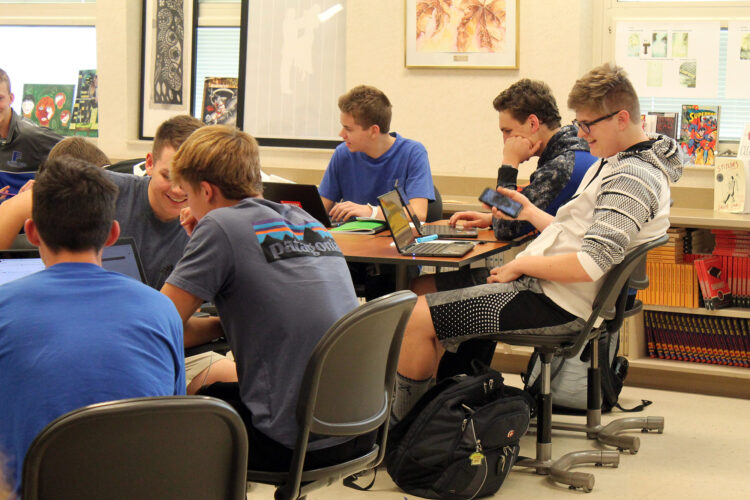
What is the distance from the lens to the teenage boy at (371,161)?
385cm

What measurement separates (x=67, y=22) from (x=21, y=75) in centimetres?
56

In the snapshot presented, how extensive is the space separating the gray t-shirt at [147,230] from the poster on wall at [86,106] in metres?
3.98

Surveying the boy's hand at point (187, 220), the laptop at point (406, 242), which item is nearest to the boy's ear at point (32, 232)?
the boy's hand at point (187, 220)

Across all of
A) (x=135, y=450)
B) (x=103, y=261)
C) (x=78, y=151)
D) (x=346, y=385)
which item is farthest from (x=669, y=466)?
(x=135, y=450)

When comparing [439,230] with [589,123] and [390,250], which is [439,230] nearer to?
[390,250]

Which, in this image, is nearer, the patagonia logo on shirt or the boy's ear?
the boy's ear

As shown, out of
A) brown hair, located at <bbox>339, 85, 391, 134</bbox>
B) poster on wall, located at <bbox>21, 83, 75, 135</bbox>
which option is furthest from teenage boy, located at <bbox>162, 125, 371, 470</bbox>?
poster on wall, located at <bbox>21, 83, 75, 135</bbox>

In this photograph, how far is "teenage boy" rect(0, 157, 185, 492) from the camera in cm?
127

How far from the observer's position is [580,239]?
2.78m

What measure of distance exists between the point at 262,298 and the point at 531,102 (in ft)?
6.23

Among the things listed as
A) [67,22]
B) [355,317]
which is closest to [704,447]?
[355,317]

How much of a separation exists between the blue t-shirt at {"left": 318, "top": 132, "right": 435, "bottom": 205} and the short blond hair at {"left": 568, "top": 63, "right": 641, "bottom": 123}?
3.79 feet

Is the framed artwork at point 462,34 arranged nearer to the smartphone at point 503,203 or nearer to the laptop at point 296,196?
the smartphone at point 503,203

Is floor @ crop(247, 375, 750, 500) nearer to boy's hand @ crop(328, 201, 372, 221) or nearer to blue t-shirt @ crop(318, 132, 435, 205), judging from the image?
boy's hand @ crop(328, 201, 372, 221)
